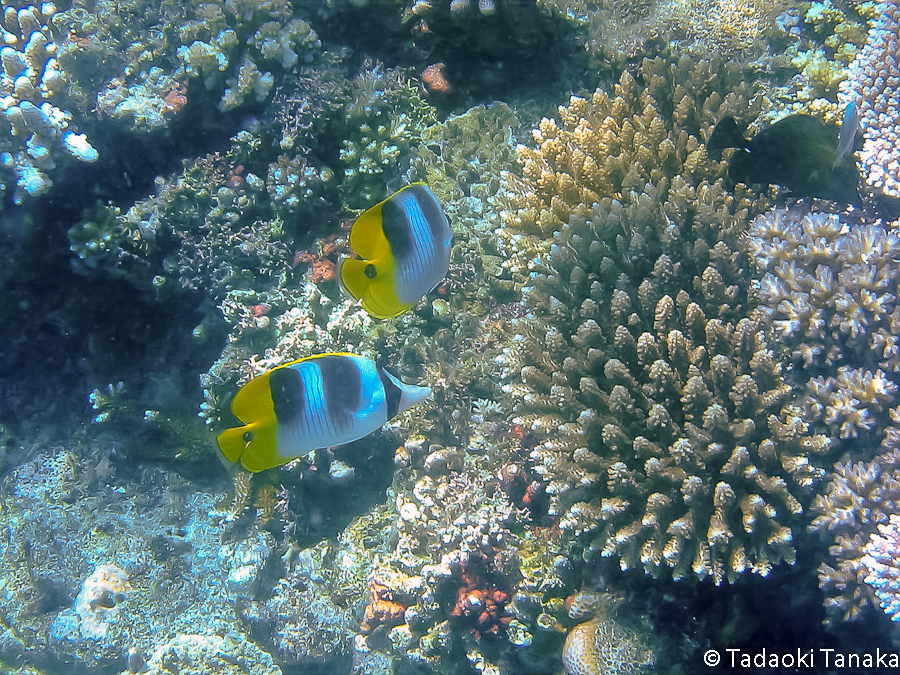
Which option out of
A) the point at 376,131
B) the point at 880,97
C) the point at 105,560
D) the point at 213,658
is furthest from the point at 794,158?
the point at 105,560

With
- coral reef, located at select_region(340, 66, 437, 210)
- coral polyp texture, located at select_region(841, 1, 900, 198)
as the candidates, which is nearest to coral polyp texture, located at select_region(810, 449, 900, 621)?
coral polyp texture, located at select_region(841, 1, 900, 198)

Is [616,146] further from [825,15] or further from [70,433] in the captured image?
[70,433]

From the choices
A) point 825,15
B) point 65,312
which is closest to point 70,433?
point 65,312

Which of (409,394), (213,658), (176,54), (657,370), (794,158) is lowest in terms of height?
(213,658)

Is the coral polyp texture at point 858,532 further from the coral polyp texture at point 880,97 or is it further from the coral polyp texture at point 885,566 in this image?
the coral polyp texture at point 880,97

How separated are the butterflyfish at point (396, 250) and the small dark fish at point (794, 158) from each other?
244 centimetres

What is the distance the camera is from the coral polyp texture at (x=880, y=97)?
3387 millimetres

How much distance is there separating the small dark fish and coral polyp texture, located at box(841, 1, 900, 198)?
15 cm

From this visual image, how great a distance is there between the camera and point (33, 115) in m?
4.40

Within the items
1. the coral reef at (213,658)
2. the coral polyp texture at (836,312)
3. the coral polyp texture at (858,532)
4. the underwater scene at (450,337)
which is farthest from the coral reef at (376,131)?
the coral reef at (213,658)

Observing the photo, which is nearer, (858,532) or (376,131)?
(858,532)

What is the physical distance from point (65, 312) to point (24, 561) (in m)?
3.26

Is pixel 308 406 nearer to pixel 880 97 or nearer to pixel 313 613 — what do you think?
pixel 313 613

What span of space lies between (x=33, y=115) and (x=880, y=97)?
6901 millimetres
